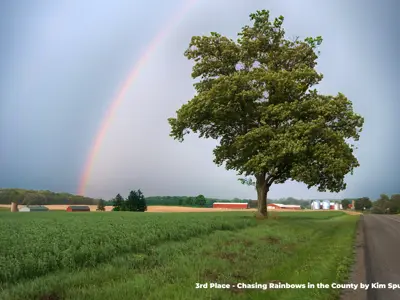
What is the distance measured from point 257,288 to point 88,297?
4267 millimetres

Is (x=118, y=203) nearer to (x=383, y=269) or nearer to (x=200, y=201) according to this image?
(x=200, y=201)

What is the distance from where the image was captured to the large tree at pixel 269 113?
31.3m

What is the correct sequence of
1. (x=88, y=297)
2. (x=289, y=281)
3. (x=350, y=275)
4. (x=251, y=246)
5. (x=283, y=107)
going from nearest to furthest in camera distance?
(x=88, y=297) < (x=289, y=281) < (x=350, y=275) < (x=251, y=246) < (x=283, y=107)

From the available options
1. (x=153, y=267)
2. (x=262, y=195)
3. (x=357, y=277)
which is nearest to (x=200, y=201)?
(x=262, y=195)

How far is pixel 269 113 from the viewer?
32875mm

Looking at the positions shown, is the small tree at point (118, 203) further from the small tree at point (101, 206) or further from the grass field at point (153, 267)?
the grass field at point (153, 267)

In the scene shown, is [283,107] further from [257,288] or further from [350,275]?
[257,288]

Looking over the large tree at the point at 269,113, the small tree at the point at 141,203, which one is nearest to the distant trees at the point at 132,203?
the small tree at the point at 141,203

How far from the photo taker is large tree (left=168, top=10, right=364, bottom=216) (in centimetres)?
3128

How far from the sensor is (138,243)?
52.5 feet

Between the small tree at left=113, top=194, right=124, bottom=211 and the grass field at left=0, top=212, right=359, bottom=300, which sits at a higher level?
the grass field at left=0, top=212, right=359, bottom=300

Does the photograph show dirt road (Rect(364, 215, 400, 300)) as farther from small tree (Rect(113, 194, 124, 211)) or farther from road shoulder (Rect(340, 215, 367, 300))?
small tree (Rect(113, 194, 124, 211))

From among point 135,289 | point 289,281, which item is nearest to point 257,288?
point 289,281

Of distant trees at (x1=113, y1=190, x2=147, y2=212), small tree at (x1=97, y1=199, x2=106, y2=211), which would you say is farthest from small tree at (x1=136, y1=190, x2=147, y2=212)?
small tree at (x1=97, y1=199, x2=106, y2=211)
